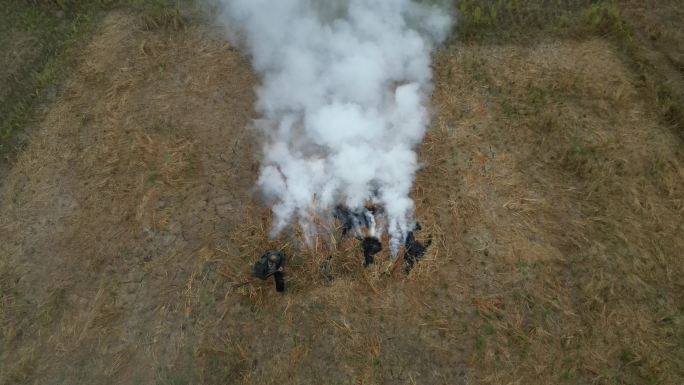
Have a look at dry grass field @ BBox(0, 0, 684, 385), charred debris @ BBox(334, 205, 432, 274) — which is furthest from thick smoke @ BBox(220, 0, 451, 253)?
dry grass field @ BBox(0, 0, 684, 385)

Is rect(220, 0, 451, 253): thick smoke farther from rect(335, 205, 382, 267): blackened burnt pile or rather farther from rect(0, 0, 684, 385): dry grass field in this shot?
rect(0, 0, 684, 385): dry grass field

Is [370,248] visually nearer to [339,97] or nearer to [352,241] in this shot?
[352,241]

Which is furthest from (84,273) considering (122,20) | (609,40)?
(609,40)

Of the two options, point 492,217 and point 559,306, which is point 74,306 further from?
point 559,306

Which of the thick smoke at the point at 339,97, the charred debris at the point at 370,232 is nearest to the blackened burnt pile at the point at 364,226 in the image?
the charred debris at the point at 370,232

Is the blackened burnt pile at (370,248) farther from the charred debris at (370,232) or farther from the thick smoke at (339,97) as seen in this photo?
the thick smoke at (339,97)

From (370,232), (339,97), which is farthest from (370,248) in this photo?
(339,97)
